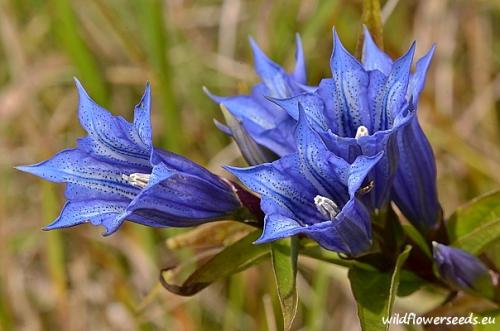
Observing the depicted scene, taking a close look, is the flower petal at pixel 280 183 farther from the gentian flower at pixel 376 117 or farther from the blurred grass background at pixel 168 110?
the blurred grass background at pixel 168 110

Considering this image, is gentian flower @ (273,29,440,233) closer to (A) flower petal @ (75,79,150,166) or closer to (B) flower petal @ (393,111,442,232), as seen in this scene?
(B) flower petal @ (393,111,442,232)

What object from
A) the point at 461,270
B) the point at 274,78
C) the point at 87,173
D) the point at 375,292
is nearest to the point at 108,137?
the point at 87,173

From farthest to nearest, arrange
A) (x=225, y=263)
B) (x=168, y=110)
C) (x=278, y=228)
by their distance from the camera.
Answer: (x=168, y=110), (x=225, y=263), (x=278, y=228)

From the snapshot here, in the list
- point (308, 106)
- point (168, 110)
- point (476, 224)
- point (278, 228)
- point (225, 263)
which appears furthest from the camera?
point (168, 110)

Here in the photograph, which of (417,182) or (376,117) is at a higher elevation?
(376,117)

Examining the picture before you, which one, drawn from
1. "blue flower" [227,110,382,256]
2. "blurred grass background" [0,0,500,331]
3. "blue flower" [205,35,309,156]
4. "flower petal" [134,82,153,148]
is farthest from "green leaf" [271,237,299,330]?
"blurred grass background" [0,0,500,331]

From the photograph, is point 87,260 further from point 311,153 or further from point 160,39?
point 311,153

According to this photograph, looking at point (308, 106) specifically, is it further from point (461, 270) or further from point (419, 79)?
point (461, 270)
